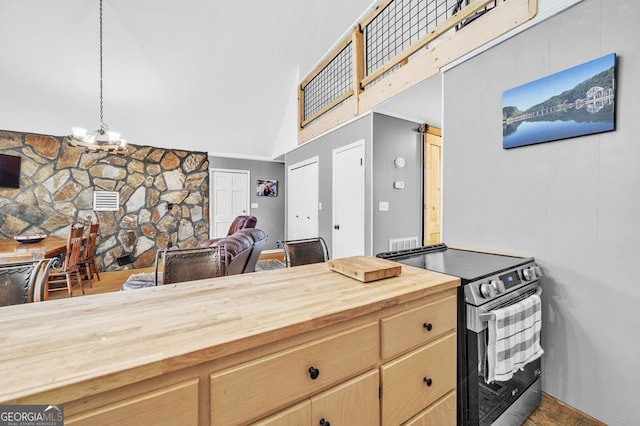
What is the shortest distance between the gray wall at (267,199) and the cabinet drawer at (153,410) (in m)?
5.88

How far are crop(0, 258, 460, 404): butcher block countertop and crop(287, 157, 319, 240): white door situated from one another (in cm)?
329

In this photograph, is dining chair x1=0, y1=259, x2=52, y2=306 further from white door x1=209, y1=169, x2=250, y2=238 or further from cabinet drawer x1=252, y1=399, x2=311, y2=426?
white door x1=209, y1=169, x2=250, y2=238

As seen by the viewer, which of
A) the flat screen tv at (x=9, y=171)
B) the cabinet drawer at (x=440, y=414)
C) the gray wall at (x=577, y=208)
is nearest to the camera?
the cabinet drawer at (x=440, y=414)

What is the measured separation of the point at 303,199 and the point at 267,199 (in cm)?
202

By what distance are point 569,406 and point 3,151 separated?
7.64 m

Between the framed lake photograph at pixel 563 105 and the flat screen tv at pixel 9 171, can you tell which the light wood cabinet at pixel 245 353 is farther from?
the flat screen tv at pixel 9 171

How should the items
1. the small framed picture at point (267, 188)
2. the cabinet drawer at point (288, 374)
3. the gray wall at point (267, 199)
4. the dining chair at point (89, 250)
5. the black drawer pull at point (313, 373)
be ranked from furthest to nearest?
the small framed picture at point (267, 188)
the gray wall at point (267, 199)
the dining chair at point (89, 250)
the black drawer pull at point (313, 373)
the cabinet drawer at point (288, 374)

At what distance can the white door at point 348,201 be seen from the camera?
338 cm

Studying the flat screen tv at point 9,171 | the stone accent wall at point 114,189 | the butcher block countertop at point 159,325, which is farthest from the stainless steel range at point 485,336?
the flat screen tv at point 9,171

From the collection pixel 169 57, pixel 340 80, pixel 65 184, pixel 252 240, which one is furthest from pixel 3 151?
pixel 340 80

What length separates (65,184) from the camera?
15.5ft

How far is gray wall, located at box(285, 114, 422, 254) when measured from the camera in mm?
3217

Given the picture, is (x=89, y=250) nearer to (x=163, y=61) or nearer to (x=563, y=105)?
(x=163, y=61)

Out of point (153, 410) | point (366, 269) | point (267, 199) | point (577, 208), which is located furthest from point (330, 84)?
point (153, 410)
